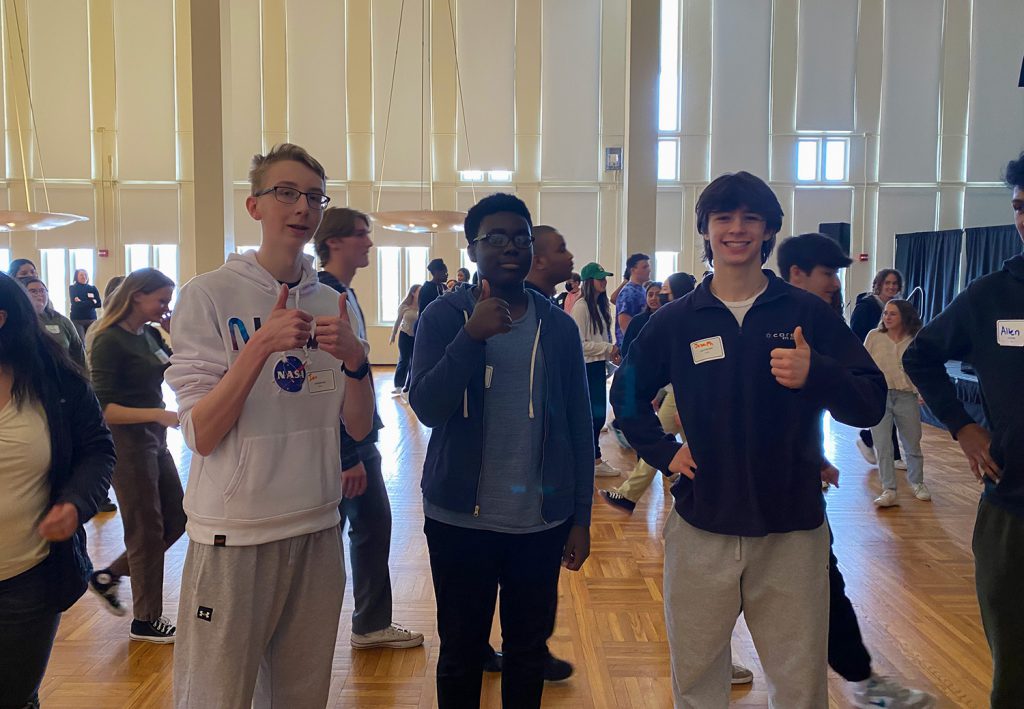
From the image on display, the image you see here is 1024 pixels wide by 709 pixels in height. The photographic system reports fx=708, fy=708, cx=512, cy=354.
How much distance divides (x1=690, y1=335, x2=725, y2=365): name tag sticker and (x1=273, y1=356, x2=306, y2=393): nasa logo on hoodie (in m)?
0.94

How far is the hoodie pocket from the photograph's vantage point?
149cm

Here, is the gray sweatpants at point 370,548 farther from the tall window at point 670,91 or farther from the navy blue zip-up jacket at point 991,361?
the tall window at point 670,91

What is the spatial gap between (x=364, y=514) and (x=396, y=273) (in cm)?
1206

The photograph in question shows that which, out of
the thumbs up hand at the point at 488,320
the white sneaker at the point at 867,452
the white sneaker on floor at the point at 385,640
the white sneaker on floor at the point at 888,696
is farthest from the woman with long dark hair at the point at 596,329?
the thumbs up hand at the point at 488,320

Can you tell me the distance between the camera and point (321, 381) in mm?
1610

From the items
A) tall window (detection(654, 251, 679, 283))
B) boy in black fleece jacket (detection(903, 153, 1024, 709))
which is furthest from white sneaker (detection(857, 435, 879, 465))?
tall window (detection(654, 251, 679, 283))

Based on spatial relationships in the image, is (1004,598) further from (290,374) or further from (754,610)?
(290,374)

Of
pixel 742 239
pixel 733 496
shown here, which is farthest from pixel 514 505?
pixel 742 239

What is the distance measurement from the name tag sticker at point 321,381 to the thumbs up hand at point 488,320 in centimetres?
33

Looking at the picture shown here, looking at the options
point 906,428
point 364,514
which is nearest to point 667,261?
point 906,428

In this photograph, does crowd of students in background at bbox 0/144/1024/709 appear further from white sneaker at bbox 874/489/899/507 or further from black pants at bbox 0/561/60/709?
white sneaker at bbox 874/489/899/507

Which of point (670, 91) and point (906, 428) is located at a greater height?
point (670, 91)

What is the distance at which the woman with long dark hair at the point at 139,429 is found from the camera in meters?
2.85

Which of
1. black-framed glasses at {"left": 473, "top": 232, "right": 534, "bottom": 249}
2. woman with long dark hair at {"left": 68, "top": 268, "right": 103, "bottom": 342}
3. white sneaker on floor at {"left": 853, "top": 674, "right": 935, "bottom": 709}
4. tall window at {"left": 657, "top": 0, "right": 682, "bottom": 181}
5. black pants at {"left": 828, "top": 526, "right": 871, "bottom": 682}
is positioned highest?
tall window at {"left": 657, "top": 0, "right": 682, "bottom": 181}
